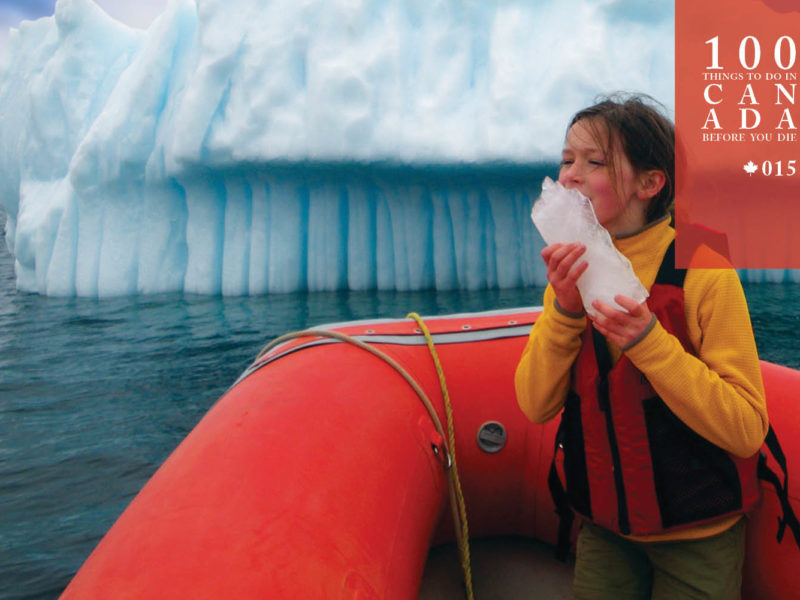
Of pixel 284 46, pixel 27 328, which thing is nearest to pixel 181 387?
pixel 27 328

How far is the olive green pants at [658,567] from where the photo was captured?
3.01 ft

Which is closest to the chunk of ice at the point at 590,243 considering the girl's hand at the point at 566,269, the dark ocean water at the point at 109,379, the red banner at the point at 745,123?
the girl's hand at the point at 566,269

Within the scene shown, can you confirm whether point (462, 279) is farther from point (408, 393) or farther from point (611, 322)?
point (611, 322)

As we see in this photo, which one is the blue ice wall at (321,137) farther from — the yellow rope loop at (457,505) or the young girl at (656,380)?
the young girl at (656,380)

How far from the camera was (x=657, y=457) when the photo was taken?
928 millimetres

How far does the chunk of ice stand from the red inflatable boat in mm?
477

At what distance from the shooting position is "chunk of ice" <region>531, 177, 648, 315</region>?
0.83 m

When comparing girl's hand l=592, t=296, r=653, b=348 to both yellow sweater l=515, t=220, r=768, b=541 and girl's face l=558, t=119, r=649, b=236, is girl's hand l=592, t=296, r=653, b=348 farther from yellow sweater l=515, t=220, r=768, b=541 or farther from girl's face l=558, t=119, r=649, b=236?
girl's face l=558, t=119, r=649, b=236

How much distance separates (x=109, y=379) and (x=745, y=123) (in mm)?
4558

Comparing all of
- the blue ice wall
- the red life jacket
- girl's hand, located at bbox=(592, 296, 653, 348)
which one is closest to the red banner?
the blue ice wall

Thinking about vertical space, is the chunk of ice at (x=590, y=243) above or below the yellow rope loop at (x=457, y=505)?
above

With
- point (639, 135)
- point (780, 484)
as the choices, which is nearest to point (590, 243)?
point (639, 135)

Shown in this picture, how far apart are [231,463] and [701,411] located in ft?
2.16

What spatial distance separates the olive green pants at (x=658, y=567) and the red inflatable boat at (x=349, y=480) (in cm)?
21
